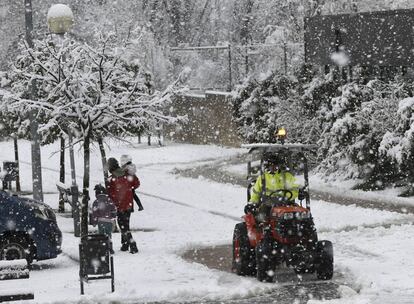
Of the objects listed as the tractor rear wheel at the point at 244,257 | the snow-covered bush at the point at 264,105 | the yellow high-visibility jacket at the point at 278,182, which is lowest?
the tractor rear wheel at the point at 244,257

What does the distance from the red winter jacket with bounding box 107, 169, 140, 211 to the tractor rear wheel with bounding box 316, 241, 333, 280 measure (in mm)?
4167

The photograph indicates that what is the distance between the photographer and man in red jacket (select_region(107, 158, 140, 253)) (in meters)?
15.5

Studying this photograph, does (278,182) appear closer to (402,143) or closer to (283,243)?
(283,243)

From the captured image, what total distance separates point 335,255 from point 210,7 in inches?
1385

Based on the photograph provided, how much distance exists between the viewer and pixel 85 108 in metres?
15.0

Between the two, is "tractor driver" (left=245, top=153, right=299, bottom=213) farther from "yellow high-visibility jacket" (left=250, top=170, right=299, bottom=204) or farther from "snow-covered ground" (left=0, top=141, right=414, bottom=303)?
"snow-covered ground" (left=0, top=141, right=414, bottom=303)

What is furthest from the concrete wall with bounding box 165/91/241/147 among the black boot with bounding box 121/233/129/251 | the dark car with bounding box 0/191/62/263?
the dark car with bounding box 0/191/62/263

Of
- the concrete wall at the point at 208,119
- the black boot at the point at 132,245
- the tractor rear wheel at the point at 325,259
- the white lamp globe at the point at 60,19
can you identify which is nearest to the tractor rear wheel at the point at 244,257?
the tractor rear wheel at the point at 325,259

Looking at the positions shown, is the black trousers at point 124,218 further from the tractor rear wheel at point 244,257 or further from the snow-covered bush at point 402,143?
the snow-covered bush at point 402,143

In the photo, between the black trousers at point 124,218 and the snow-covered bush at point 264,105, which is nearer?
the black trousers at point 124,218

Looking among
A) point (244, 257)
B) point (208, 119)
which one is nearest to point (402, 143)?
point (244, 257)

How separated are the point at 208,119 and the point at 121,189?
78.6 ft

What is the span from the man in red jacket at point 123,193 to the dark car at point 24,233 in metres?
1.50

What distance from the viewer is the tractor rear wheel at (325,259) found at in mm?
12477
